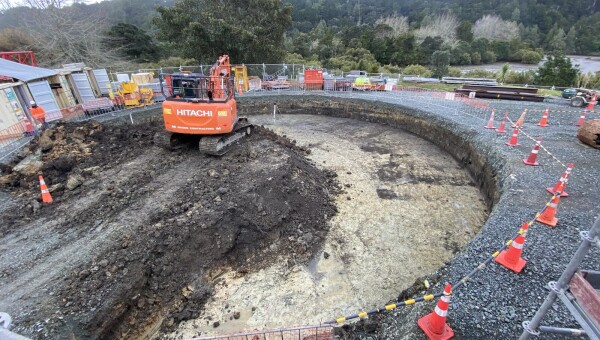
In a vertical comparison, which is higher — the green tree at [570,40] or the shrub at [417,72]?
the green tree at [570,40]

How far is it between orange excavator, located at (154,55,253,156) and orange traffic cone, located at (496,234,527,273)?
7.20 metres

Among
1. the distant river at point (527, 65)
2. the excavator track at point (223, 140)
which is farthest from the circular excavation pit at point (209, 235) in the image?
the distant river at point (527, 65)

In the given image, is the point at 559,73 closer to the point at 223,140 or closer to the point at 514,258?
the point at 514,258

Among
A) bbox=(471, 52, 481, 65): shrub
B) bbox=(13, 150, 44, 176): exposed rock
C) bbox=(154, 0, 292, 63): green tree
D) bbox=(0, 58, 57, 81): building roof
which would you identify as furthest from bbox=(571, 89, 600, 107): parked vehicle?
bbox=(471, 52, 481, 65): shrub

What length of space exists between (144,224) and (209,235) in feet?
4.27

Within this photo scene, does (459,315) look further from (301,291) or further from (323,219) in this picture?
(323,219)

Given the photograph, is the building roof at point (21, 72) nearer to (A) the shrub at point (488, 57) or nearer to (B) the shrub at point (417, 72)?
(B) the shrub at point (417, 72)

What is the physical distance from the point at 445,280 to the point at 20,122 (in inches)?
540

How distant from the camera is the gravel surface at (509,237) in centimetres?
371

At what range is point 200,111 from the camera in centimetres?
869

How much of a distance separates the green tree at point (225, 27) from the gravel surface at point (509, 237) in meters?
14.3

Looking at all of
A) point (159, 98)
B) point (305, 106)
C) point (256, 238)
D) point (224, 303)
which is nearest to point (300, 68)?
point (305, 106)

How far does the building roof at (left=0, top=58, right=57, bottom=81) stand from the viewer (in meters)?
11.0

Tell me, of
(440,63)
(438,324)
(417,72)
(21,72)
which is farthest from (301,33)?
(438,324)
